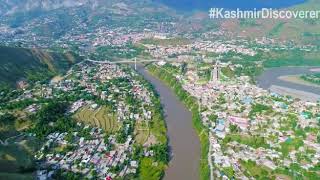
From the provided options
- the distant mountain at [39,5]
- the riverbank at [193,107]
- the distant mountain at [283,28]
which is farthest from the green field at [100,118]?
the distant mountain at [39,5]

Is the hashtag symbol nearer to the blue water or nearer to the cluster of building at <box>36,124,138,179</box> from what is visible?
the blue water

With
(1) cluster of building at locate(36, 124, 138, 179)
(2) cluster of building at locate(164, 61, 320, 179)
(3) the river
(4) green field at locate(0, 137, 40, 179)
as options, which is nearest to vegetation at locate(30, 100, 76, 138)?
(1) cluster of building at locate(36, 124, 138, 179)

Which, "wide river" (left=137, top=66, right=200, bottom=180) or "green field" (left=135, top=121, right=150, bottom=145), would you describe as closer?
"wide river" (left=137, top=66, right=200, bottom=180)

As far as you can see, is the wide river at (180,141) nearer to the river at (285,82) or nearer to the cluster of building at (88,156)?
the cluster of building at (88,156)

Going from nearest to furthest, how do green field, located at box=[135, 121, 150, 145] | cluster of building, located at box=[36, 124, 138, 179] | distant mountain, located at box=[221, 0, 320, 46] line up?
cluster of building, located at box=[36, 124, 138, 179]
green field, located at box=[135, 121, 150, 145]
distant mountain, located at box=[221, 0, 320, 46]

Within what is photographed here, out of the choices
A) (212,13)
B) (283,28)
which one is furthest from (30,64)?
(212,13)

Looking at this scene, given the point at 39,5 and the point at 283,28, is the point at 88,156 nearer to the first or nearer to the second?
the point at 283,28

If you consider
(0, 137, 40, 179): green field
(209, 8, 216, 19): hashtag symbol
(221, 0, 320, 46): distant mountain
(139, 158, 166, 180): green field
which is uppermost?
(209, 8, 216, 19): hashtag symbol
